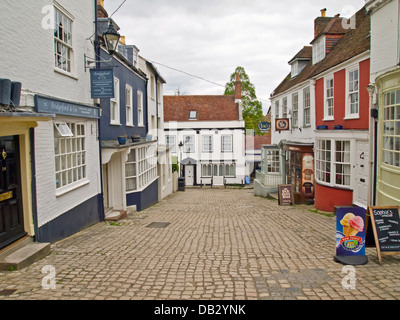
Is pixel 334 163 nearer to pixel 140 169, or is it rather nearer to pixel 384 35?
pixel 384 35

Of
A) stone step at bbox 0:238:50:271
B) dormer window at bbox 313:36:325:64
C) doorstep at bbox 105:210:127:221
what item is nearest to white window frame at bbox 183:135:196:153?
dormer window at bbox 313:36:325:64

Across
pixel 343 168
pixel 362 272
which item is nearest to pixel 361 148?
pixel 343 168

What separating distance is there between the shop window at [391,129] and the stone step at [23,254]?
323 inches

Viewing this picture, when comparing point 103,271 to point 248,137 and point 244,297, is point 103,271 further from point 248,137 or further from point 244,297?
point 248,137

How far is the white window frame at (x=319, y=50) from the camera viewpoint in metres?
17.2

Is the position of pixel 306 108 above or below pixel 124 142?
above

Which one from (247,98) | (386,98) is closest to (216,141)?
(247,98)

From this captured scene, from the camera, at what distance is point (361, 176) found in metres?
11.9

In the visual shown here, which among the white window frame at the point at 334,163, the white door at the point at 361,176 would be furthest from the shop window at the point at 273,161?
the white door at the point at 361,176

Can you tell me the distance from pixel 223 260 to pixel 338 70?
406 inches

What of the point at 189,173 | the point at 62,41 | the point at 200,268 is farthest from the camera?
the point at 189,173

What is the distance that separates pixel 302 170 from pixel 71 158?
11475 mm

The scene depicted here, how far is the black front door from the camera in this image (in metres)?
6.05

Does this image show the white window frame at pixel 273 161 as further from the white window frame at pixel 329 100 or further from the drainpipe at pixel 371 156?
the drainpipe at pixel 371 156
